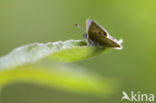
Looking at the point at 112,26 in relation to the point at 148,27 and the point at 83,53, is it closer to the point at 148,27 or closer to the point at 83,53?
the point at 148,27

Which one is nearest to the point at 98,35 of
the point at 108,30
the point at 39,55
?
the point at 39,55

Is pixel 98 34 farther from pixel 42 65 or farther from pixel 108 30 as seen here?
pixel 108 30

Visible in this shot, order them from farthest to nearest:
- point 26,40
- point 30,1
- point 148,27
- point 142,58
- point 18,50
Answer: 1. point 30,1
2. point 26,40
3. point 148,27
4. point 142,58
5. point 18,50

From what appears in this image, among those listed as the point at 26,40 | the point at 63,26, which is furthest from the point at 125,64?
the point at 26,40

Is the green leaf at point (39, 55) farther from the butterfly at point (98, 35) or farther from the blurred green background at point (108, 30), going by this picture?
the blurred green background at point (108, 30)

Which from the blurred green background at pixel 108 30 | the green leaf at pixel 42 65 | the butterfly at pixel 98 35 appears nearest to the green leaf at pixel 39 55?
the green leaf at pixel 42 65

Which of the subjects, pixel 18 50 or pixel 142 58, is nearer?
pixel 18 50

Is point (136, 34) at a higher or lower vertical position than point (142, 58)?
higher
